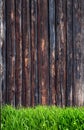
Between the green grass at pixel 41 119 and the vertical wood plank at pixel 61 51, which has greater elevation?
the vertical wood plank at pixel 61 51

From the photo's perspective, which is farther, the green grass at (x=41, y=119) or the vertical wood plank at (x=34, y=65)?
the vertical wood plank at (x=34, y=65)

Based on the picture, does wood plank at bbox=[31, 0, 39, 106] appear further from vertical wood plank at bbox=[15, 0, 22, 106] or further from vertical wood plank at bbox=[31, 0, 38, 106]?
vertical wood plank at bbox=[15, 0, 22, 106]

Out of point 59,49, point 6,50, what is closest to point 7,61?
point 6,50

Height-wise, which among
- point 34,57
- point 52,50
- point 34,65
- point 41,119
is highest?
point 52,50

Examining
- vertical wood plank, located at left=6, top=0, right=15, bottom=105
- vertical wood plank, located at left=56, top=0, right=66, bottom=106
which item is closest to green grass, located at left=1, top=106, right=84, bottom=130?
vertical wood plank, located at left=6, top=0, right=15, bottom=105

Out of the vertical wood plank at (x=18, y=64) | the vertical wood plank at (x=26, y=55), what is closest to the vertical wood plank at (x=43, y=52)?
the vertical wood plank at (x=26, y=55)

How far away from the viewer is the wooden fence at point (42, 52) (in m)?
8.51

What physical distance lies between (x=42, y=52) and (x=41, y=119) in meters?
1.09

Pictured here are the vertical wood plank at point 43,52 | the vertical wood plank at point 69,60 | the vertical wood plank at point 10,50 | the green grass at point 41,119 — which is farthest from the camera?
the vertical wood plank at point 69,60

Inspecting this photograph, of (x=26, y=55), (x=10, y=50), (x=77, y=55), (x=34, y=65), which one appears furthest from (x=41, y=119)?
(x=77, y=55)

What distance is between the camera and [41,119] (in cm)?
802

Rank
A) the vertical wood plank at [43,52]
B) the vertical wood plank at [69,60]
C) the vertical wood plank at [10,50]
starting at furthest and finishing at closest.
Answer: the vertical wood plank at [69,60], the vertical wood plank at [43,52], the vertical wood plank at [10,50]

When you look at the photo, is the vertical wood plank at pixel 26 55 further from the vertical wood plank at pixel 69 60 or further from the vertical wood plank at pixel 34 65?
the vertical wood plank at pixel 69 60

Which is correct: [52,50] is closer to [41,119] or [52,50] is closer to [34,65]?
[34,65]
